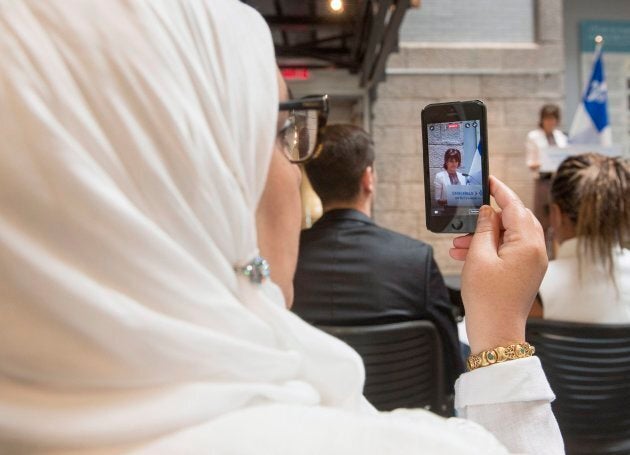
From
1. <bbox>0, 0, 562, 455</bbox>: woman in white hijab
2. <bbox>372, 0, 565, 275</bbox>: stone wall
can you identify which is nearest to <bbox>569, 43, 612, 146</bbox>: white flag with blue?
<bbox>372, 0, 565, 275</bbox>: stone wall

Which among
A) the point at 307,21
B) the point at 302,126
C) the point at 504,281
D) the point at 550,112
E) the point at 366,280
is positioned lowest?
the point at 550,112

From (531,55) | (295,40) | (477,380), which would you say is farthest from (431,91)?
(477,380)

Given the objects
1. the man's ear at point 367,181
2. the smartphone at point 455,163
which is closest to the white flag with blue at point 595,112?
the man's ear at point 367,181

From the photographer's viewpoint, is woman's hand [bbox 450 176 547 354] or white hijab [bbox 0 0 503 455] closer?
white hijab [bbox 0 0 503 455]

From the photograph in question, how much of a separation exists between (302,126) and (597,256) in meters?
1.15

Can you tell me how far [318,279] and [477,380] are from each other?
85 cm

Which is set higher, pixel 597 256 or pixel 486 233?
pixel 486 233

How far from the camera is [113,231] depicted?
1.35 ft

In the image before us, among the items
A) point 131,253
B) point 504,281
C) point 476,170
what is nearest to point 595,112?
point 476,170

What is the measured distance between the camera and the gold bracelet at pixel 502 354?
66cm

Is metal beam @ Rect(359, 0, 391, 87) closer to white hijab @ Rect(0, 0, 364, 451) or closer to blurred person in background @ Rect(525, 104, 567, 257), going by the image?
blurred person in background @ Rect(525, 104, 567, 257)

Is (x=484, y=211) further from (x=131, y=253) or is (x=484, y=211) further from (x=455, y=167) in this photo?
(x=131, y=253)

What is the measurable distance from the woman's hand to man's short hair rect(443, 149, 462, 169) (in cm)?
11

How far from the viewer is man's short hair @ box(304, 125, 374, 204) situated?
171 cm
